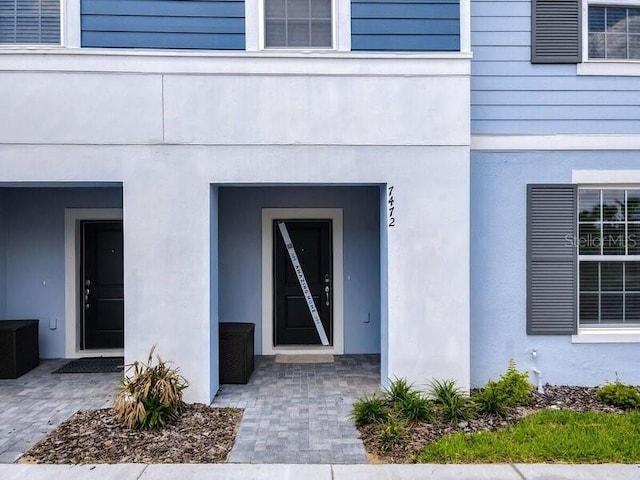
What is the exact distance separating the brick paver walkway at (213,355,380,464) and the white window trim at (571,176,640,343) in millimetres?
2616

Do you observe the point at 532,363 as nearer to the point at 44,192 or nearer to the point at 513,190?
the point at 513,190

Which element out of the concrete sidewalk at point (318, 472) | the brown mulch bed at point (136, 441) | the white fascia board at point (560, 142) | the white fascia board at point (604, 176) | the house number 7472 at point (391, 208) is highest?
the white fascia board at point (560, 142)

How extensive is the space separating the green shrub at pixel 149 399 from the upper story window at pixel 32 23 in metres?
3.78

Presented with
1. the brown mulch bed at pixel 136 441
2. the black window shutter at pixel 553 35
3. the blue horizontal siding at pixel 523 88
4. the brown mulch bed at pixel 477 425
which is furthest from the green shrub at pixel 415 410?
the black window shutter at pixel 553 35

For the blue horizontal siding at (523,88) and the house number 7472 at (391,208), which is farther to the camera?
the blue horizontal siding at (523,88)

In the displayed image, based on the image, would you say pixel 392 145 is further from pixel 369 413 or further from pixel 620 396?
pixel 620 396

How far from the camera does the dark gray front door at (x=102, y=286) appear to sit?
7.21m

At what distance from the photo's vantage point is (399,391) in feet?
17.3

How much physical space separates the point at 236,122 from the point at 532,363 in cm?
450

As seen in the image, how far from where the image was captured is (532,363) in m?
5.96

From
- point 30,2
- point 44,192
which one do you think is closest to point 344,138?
point 30,2

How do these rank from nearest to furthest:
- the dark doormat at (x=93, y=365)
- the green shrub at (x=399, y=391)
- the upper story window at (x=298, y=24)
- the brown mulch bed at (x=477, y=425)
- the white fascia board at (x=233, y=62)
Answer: the brown mulch bed at (x=477, y=425), the green shrub at (x=399, y=391), the white fascia board at (x=233, y=62), the upper story window at (x=298, y=24), the dark doormat at (x=93, y=365)

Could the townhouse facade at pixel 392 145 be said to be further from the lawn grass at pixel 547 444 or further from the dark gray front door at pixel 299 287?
the dark gray front door at pixel 299 287

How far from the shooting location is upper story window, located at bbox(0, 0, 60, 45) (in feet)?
18.1
